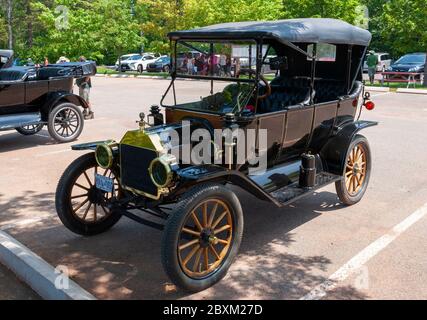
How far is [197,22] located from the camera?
2802 cm

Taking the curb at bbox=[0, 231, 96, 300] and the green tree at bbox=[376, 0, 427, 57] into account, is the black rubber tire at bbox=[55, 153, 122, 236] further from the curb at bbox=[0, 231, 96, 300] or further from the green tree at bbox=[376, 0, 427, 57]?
the green tree at bbox=[376, 0, 427, 57]

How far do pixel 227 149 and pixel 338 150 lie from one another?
1719 millimetres

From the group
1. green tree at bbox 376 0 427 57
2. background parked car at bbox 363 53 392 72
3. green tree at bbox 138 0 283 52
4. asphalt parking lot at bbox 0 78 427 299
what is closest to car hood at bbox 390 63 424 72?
background parked car at bbox 363 53 392 72

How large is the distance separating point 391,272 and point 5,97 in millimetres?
7106

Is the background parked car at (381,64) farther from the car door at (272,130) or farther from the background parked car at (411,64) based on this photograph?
the car door at (272,130)

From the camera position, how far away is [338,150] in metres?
5.22

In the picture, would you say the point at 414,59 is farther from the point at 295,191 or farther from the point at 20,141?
the point at 295,191

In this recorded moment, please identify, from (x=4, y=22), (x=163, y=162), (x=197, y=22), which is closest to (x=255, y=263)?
(x=163, y=162)

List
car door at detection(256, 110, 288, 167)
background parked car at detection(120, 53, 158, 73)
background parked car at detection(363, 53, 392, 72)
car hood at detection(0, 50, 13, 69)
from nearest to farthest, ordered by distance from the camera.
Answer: car door at detection(256, 110, 288, 167) → car hood at detection(0, 50, 13, 69) → background parked car at detection(363, 53, 392, 72) → background parked car at detection(120, 53, 158, 73)

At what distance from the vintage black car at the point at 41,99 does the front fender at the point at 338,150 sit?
5.48 metres

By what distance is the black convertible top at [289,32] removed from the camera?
4273 mm

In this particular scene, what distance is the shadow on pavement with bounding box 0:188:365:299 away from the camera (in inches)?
142

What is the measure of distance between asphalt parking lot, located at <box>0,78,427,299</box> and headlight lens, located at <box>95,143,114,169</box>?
2.59 ft
